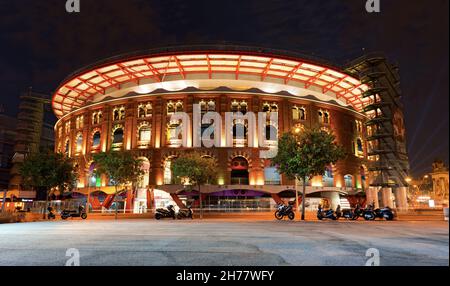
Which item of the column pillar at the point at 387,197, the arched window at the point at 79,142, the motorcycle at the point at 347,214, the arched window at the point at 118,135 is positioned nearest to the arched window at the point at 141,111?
the arched window at the point at 118,135

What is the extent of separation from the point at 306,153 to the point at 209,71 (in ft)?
75.8

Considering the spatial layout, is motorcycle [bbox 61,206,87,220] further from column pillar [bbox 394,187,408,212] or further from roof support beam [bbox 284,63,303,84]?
column pillar [bbox 394,187,408,212]

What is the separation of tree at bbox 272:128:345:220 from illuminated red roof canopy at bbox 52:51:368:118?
18131 mm

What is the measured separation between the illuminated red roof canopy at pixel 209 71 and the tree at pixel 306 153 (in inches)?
714

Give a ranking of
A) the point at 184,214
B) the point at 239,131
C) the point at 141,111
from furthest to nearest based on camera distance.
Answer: the point at 141,111, the point at 239,131, the point at 184,214

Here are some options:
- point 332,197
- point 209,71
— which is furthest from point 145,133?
point 332,197

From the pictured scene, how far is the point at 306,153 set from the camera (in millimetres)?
24672

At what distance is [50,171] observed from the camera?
2966 centimetres

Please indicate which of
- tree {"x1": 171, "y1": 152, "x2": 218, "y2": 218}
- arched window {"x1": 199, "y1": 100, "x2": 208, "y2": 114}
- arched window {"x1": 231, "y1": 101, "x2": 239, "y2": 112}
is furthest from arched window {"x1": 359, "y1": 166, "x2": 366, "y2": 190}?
tree {"x1": 171, "y1": 152, "x2": 218, "y2": 218}

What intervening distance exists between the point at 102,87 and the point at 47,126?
110 feet

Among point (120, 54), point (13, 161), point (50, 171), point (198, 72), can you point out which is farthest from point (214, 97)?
point (13, 161)

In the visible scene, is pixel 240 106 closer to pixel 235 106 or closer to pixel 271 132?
pixel 235 106

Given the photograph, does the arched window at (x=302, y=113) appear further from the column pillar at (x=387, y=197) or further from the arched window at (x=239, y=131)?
the column pillar at (x=387, y=197)
